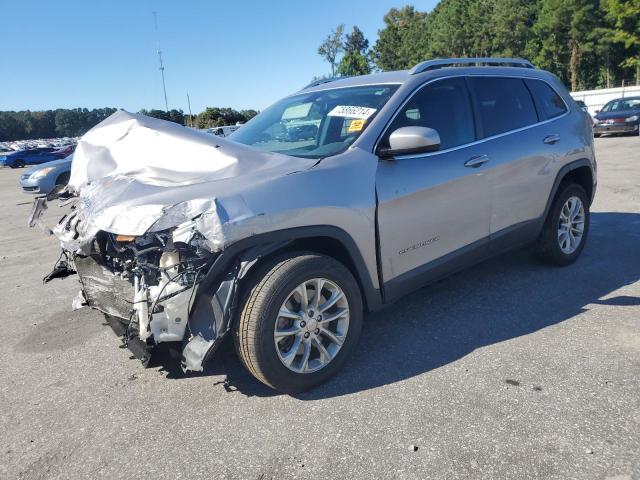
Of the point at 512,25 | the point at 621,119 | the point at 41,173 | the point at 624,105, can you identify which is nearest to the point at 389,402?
the point at 41,173

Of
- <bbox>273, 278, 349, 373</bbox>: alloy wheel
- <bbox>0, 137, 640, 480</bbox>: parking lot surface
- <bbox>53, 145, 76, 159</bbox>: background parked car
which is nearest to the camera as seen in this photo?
<bbox>0, 137, 640, 480</bbox>: parking lot surface

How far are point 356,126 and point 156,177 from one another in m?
1.34

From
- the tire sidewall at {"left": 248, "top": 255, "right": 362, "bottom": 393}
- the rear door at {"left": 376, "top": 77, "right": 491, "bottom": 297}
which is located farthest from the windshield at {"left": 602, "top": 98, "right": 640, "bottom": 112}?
the tire sidewall at {"left": 248, "top": 255, "right": 362, "bottom": 393}

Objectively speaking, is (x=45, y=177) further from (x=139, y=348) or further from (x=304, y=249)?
(x=304, y=249)

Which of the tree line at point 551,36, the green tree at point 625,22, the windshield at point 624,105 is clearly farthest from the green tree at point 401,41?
the windshield at point 624,105

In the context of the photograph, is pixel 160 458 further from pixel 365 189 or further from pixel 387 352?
pixel 365 189

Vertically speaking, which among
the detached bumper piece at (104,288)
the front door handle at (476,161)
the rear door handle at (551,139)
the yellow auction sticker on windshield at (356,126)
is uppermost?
the yellow auction sticker on windshield at (356,126)

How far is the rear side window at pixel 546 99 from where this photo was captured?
186 inches

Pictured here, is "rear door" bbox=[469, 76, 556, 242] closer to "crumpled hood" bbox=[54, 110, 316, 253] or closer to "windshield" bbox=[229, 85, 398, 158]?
"windshield" bbox=[229, 85, 398, 158]

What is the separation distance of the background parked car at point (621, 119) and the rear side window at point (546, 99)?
676 inches

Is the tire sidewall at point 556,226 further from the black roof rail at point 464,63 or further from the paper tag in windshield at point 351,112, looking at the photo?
the paper tag in windshield at point 351,112

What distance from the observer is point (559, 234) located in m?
4.86

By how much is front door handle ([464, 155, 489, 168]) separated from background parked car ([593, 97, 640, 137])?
18701 mm

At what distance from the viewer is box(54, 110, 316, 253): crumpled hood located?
2.65 m
